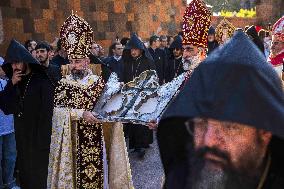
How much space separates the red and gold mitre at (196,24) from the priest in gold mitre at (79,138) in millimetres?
1105

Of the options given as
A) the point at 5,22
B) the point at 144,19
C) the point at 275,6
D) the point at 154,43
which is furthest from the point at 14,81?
the point at 275,6

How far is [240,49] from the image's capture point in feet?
4.76

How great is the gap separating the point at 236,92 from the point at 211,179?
0.30 metres

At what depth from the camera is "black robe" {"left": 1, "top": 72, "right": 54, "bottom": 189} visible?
514 cm

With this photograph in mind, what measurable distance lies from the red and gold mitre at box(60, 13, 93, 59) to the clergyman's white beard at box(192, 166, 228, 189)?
3853 millimetres

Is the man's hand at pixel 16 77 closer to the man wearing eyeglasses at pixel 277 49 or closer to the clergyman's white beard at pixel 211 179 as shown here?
the man wearing eyeglasses at pixel 277 49

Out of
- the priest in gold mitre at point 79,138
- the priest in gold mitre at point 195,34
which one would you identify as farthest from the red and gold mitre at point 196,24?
the priest in gold mitre at point 79,138

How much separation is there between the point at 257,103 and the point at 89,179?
4.13 meters

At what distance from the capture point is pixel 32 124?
5141mm

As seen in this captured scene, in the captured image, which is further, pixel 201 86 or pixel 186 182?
pixel 186 182

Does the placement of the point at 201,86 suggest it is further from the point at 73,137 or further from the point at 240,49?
the point at 73,137

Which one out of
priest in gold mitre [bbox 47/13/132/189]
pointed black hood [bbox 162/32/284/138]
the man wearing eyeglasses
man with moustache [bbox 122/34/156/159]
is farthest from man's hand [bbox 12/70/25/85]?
pointed black hood [bbox 162/32/284/138]

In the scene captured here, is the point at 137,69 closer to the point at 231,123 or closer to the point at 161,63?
the point at 161,63

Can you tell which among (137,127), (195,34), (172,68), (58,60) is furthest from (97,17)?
(195,34)
